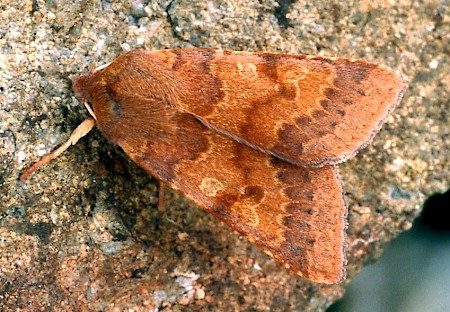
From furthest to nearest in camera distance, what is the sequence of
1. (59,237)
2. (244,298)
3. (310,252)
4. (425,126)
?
(425,126), (244,298), (59,237), (310,252)

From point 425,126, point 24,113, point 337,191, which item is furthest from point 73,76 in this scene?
point 425,126

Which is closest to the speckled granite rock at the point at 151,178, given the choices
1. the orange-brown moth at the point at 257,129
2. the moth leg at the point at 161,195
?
the moth leg at the point at 161,195

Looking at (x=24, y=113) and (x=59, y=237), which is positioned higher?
(x=24, y=113)

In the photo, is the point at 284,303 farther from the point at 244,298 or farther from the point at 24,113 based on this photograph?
the point at 24,113

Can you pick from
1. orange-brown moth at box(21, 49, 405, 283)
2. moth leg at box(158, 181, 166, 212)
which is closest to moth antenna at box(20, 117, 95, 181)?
orange-brown moth at box(21, 49, 405, 283)

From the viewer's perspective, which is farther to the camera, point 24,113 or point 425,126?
point 425,126

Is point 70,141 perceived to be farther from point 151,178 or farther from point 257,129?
point 257,129

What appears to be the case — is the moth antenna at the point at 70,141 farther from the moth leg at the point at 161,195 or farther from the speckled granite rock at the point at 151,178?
the moth leg at the point at 161,195
